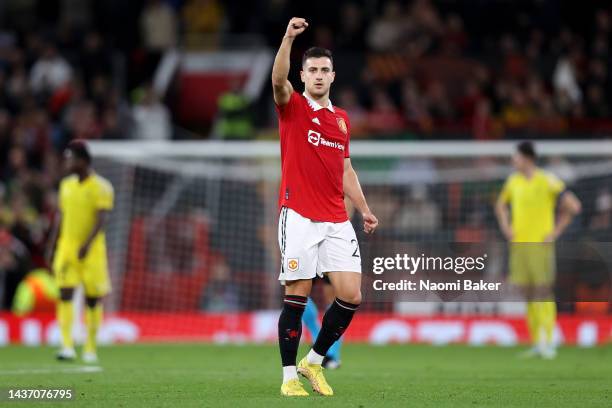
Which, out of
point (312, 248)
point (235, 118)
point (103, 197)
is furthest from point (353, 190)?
point (235, 118)

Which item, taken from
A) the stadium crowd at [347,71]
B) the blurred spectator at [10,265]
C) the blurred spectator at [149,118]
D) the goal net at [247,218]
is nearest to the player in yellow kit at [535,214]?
the goal net at [247,218]

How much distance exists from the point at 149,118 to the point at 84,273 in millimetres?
8294

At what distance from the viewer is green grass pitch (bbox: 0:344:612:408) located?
8.52 m

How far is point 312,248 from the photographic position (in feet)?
28.7

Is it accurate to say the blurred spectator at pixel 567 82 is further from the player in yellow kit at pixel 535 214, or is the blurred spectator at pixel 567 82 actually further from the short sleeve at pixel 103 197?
the short sleeve at pixel 103 197

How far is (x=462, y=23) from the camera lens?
23.7 meters

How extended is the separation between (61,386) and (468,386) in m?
3.10

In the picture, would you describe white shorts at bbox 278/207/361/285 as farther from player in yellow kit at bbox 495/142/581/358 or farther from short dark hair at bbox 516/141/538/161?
short dark hair at bbox 516/141/538/161

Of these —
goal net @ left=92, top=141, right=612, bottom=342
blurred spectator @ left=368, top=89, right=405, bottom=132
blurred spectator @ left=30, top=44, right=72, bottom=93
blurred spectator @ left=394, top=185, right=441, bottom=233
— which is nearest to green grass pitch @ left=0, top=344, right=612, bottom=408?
goal net @ left=92, top=141, right=612, bottom=342

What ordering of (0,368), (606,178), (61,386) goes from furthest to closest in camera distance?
(606,178) → (0,368) → (61,386)

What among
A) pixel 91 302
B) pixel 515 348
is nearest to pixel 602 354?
pixel 515 348

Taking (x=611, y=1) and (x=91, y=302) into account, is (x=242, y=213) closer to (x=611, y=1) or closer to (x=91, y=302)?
(x=91, y=302)

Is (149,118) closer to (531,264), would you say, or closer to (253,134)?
(253,134)

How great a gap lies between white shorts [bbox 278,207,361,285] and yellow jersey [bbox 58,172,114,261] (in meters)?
5.04
